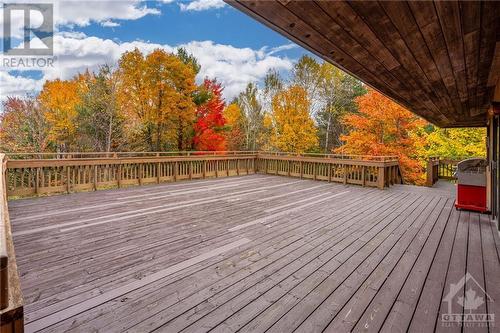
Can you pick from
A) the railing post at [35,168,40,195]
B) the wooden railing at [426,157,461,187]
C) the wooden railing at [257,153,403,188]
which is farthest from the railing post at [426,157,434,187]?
the railing post at [35,168,40,195]

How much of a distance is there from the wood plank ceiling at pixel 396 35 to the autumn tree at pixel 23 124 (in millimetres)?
15667

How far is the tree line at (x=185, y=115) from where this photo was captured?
1025 centimetres

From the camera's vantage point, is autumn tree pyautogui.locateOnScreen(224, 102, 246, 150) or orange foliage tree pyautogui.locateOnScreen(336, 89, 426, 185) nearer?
orange foliage tree pyautogui.locateOnScreen(336, 89, 426, 185)

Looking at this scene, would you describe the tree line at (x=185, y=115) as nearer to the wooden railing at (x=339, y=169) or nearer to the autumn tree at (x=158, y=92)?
the autumn tree at (x=158, y=92)

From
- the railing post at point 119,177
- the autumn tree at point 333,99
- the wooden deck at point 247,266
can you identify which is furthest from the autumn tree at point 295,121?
the wooden deck at point 247,266

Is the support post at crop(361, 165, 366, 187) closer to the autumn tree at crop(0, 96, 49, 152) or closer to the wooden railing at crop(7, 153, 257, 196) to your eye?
the wooden railing at crop(7, 153, 257, 196)

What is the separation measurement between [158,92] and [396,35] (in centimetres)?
1145

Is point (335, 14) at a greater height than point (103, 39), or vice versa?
point (103, 39)

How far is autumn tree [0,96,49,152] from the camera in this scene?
12477 millimetres

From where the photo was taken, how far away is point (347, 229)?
349cm

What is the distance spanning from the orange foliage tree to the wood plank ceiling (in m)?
7.24

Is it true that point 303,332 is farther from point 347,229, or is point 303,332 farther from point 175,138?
point 175,138

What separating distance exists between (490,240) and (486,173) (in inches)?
72.1

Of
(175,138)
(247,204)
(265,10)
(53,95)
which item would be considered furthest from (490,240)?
(53,95)
